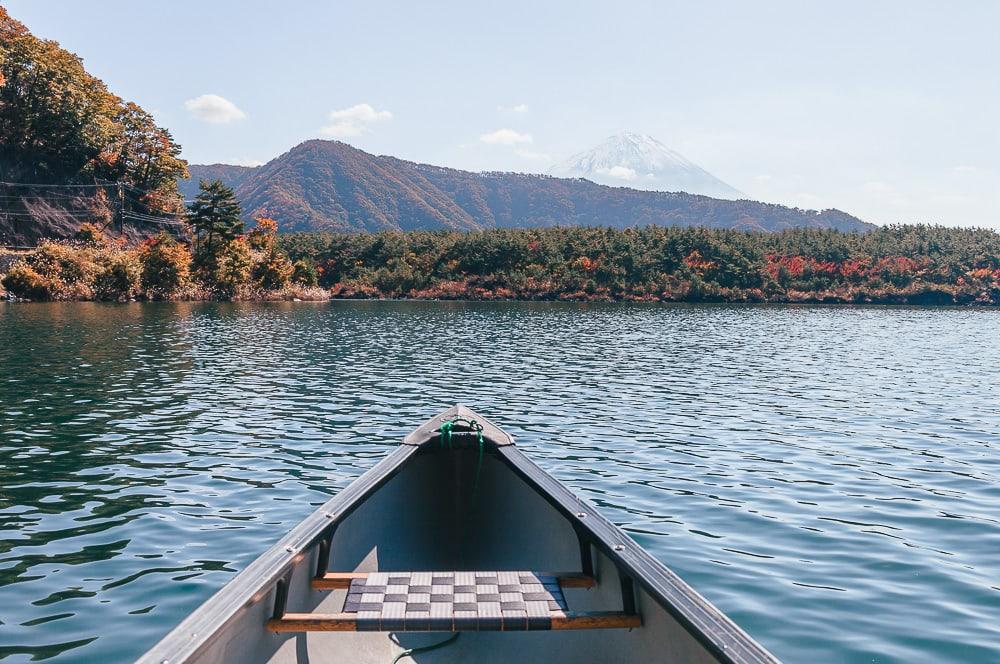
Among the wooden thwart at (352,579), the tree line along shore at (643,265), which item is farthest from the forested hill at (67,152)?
the wooden thwart at (352,579)

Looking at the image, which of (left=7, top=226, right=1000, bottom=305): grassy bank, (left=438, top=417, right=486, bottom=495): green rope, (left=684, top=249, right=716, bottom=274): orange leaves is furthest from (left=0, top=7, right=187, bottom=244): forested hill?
(left=438, top=417, right=486, bottom=495): green rope

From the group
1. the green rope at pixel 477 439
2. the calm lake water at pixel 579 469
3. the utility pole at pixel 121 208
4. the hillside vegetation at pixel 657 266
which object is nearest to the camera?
the calm lake water at pixel 579 469

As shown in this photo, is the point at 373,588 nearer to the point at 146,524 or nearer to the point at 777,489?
the point at 146,524

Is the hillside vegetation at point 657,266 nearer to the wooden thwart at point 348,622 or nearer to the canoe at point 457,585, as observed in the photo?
the canoe at point 457,585

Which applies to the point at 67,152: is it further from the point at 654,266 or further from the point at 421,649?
the point at 421,649

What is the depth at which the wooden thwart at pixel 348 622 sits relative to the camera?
4328 mm

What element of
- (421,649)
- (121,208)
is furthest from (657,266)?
(421,649)

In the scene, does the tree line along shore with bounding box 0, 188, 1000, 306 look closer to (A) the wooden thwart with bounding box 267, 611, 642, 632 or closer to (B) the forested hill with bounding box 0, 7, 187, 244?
(B) the forested hill with bounding box 0, 7, 187, 244

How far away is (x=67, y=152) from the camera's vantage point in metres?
84.1

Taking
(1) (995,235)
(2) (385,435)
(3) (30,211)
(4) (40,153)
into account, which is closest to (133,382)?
(2) (385,435)

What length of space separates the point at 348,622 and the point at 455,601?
728 mm

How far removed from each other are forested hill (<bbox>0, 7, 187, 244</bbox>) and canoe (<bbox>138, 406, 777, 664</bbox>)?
3370 inches

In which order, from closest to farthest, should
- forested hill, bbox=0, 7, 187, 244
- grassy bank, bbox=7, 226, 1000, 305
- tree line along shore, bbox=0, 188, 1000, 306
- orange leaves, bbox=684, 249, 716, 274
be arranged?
forested hill, bbox=0, 7, 187, 244 → tree line along shore, bbox=0, 188, 1000, 306 → grassy bank, bbox=7, 226, 1000, 305 → orange leaves, bbox=684, 249, 716, 274

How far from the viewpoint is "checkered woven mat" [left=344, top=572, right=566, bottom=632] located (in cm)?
441
